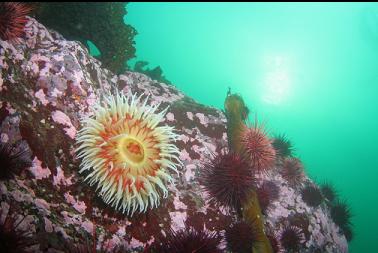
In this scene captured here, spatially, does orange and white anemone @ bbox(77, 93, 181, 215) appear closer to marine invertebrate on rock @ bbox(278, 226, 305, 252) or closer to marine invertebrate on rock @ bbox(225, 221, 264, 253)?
marine invertebrate on rock @ bbox(225, 221, 264, 253)

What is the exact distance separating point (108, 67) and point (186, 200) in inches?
153

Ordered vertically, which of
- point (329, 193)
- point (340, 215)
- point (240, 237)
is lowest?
point (240, 237)

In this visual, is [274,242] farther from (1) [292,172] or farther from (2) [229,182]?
(1) [292,172]

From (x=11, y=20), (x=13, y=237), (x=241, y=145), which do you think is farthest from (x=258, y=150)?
(x=11, y=20)

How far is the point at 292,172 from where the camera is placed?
23.7ft

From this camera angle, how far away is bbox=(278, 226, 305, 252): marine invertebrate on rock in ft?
19.7

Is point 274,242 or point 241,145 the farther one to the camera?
point 241,145

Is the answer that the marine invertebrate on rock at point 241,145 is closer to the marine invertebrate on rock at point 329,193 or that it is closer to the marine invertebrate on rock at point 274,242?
the marine invertebrate on rock at point 274,242

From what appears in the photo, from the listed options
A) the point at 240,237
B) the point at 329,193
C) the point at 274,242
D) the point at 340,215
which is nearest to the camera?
the point at 240,237

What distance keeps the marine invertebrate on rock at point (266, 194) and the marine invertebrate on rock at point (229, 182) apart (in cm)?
77

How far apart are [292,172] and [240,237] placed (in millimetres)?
2974

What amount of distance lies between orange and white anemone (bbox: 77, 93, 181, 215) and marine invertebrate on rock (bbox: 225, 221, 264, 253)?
1580 millimetres

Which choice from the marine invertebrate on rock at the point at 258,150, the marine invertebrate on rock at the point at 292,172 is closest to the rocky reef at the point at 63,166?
the marine invertebrate on rock at the point at 258,150

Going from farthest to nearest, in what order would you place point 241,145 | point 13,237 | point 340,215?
1. point 340,215
2. point 241,145
3. point 13,237
